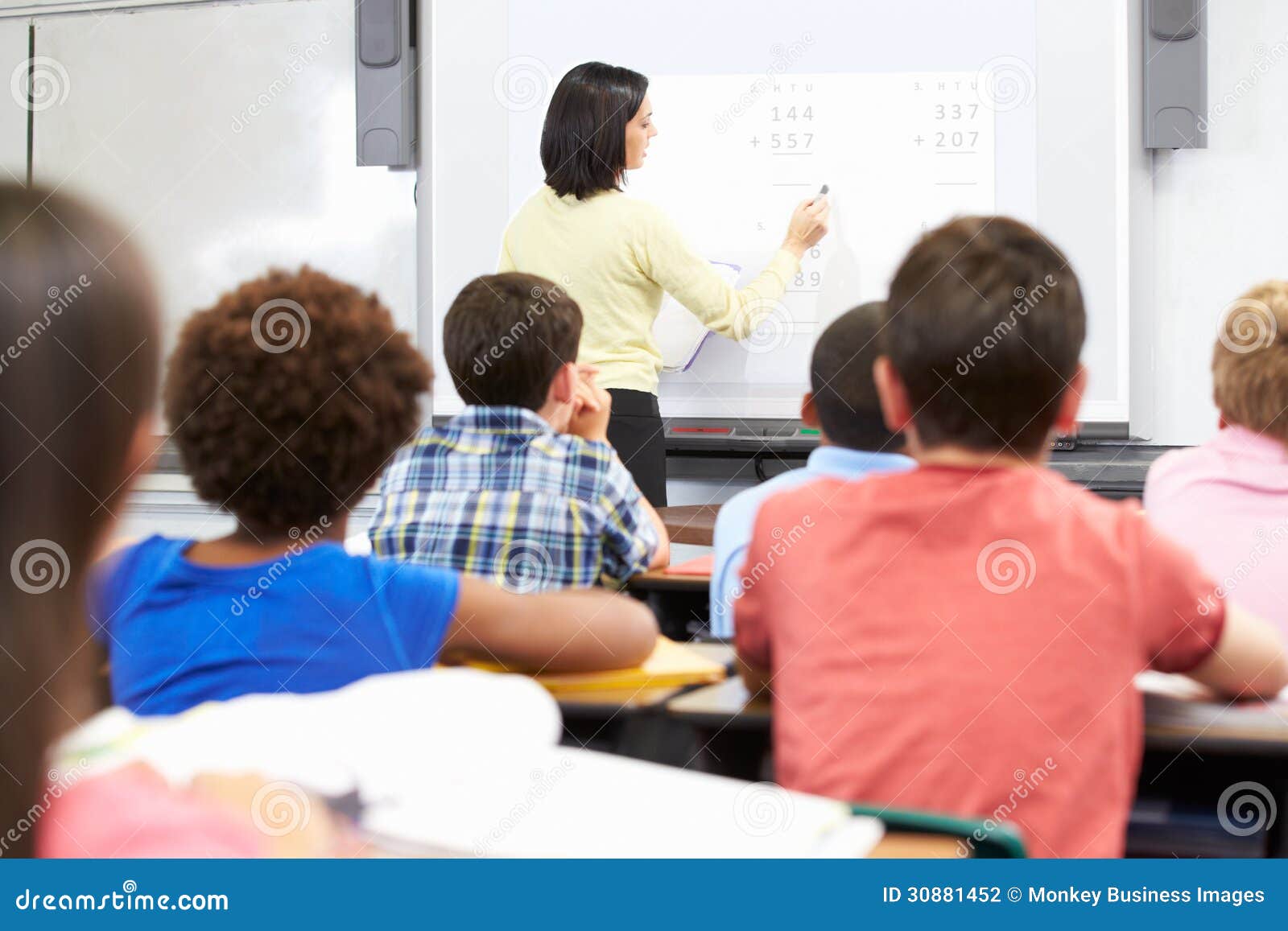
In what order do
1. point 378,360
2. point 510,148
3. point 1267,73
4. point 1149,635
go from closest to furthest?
1. point 1149,635
2. point 378,360
3. point 1267,73
4. point 510,148

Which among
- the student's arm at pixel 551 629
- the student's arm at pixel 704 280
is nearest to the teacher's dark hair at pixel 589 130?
the student's arm at pixel 704 280

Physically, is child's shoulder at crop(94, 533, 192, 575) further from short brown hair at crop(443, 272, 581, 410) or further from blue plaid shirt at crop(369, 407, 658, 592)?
short brown hair at crop(443, 272, 581, 410)

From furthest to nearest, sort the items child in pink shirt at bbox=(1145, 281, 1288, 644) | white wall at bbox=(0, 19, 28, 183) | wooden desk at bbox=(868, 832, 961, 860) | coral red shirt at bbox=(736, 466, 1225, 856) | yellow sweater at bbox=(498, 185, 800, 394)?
1. white wall at bbox=(0, 19, 28, 183)
2. yellow sweater at bbox=(498, 185, 800, 394)
3. child in pink shirt at bbox=(1145, 281, 1288, 644)
4. coral red shirt at bbox=(736, 466, 1225, 856)
5. wooden desk at bbox=(868, 832, 961, 860)

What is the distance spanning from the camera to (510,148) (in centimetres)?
346

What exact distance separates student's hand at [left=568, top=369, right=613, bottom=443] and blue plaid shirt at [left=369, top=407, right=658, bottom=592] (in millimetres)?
292

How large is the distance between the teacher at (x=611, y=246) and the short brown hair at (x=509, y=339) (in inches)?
32.0

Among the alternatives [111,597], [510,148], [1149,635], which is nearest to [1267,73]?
[510,148]

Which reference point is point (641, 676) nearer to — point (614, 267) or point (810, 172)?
point (614, 267)

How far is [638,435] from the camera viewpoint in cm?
268

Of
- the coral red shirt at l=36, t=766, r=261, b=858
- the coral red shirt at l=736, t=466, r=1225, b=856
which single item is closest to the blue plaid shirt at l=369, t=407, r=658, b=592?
Result: the coral red shirt at l=736, t=466, r=1225, b=856

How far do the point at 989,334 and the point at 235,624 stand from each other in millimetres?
726

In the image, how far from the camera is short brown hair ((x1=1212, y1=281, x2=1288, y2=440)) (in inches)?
58.7

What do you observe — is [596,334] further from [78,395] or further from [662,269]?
[78,395]

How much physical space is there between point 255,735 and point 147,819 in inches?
2.3
